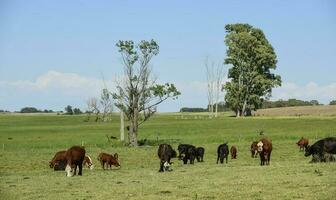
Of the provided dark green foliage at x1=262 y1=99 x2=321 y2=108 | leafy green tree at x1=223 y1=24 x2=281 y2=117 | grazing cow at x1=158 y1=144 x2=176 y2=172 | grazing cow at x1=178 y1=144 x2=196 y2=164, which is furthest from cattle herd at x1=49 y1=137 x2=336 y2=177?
dark green foliage at x1=262 y1=99 x2=321 y2=108

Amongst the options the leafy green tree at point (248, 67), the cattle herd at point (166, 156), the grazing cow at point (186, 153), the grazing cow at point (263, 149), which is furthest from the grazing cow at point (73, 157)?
the leafy green tree at point (248, 67)

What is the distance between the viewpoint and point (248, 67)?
342 ft

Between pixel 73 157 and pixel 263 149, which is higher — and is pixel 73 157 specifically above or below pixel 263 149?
below

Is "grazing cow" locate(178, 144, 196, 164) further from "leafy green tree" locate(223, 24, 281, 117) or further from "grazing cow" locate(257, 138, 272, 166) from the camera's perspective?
"leafy green tree" locate(223, 24, 281, 117)

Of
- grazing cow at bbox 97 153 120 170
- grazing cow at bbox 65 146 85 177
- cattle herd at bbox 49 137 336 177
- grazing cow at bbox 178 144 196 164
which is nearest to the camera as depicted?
grazing cow at bbox 65 146 85 177

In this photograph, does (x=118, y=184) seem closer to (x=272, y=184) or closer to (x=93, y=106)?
(x=272, y=184)

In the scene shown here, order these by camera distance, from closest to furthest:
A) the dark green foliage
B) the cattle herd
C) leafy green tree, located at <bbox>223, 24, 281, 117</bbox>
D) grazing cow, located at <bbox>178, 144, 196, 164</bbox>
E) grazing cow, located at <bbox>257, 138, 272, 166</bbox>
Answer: the cattle herd → grazing cow, located at <bbox>257, 138, 272, 166</bbox> → grazing cow, located at <bbox>178, 144, 196, 164</bbox> → leafy green tree, located at <bbox>223, 24, 281, 117</bbox> → the dark green foliage

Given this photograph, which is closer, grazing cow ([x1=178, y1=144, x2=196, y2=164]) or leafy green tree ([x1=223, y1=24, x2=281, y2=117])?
grazing cow ([x1=178, y1=144, x2=196, y2=164])

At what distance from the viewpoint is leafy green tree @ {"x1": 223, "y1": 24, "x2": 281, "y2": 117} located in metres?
102

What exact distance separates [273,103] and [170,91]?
125 meters

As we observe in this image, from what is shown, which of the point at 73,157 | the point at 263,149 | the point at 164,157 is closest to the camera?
the point at 73,157

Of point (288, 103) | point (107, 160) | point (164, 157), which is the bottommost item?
point (107, 160)

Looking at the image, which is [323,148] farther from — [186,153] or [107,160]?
[107,160]

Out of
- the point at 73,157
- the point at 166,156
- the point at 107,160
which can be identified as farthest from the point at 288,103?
the point at 73,157
